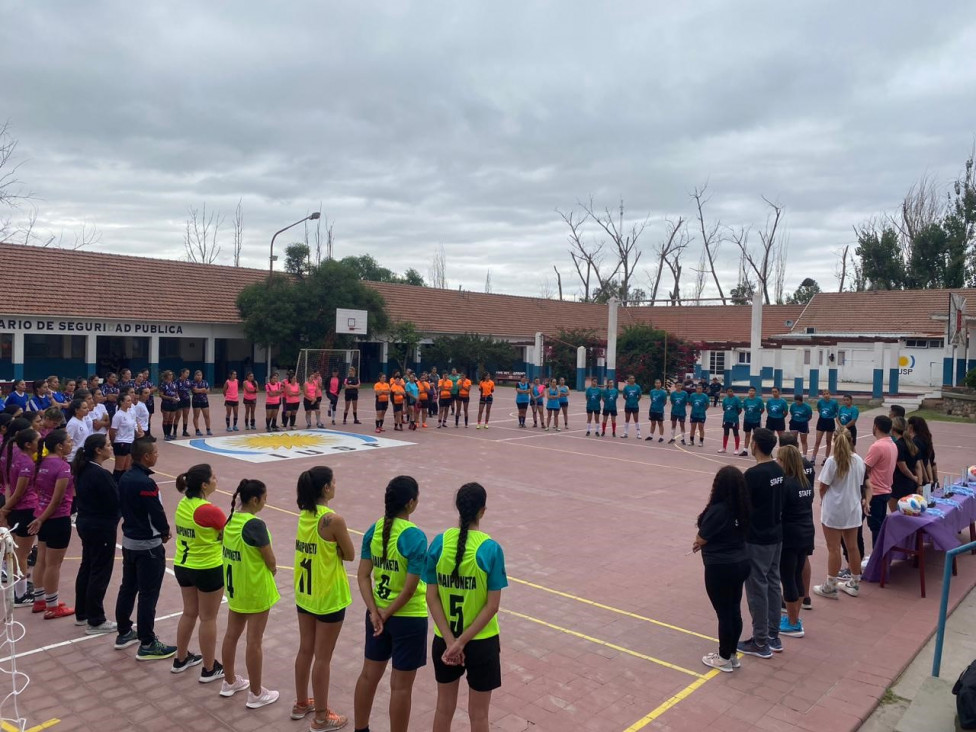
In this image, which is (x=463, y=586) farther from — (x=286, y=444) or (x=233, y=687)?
(x=286, y=444)

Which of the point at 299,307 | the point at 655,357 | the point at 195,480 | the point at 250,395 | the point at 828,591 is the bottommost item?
the point at 828,591

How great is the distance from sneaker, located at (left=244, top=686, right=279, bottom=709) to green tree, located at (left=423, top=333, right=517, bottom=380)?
31915 mm

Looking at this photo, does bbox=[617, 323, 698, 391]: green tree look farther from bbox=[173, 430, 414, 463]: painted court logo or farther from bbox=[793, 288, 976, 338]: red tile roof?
bbox=[173, 430, 414, 463]: painted court logo

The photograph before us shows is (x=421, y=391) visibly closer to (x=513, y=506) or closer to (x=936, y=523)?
(x=513, y=506)

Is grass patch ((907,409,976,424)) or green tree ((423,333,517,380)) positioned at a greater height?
green tree ((423,333,517,380))

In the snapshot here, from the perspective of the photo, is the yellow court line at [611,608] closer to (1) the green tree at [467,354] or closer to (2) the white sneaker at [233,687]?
(2) the white sneaker at [233,687]

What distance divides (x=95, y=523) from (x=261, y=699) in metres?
2.20

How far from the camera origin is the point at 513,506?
11.4 m

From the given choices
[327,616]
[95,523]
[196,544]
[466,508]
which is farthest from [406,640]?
[95,523]

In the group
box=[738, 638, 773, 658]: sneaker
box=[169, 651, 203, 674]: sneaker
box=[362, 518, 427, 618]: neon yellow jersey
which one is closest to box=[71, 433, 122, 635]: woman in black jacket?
box=[169, 651, 203, 674]: sneaker

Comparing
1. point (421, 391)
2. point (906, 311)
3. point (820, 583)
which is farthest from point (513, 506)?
point (906, 311)

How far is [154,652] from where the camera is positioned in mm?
5836

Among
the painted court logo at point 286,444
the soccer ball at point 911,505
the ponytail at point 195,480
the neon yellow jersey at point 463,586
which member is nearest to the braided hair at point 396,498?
the neon yellow jersey at point 463,586

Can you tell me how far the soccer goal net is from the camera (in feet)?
97.1
